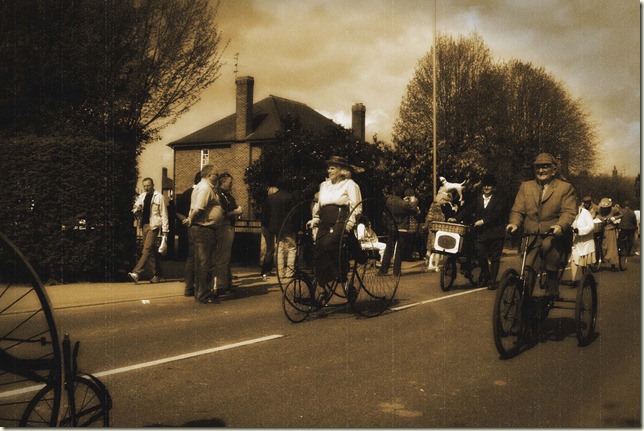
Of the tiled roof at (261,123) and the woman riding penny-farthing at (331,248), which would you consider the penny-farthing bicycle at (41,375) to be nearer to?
the woman riding penny-farthing at (331,248)

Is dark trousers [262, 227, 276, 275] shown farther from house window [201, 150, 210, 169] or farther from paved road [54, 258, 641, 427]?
house window [201, 150, 210, 169]

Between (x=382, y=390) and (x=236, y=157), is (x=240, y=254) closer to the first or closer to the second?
(x=382, y=390)

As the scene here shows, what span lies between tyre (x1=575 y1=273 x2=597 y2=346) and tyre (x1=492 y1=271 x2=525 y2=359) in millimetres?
651

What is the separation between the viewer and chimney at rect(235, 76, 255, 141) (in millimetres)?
42344

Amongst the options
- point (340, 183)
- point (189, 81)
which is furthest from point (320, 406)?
point (189, 81)

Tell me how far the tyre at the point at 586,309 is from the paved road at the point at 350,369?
0.15 m

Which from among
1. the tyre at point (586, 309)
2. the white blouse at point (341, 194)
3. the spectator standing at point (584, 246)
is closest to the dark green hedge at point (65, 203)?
the white blouse at point (341, 194)

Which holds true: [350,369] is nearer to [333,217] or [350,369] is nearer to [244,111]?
[333,217]

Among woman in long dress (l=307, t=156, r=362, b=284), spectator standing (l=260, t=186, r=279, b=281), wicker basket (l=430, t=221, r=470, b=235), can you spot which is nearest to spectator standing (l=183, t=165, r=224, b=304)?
woman in long dress (l=307, t=156, r=362, b=284)

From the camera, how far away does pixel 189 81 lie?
18875 millimetres

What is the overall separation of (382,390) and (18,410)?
8.76ft

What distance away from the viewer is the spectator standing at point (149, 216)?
472 inches

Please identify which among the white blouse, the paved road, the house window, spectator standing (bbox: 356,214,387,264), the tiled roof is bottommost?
the paved road

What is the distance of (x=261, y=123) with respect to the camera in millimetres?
44000
